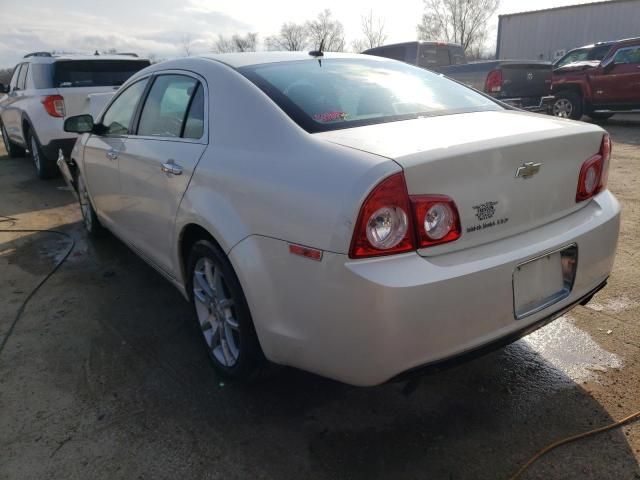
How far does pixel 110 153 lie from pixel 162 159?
1.02 m

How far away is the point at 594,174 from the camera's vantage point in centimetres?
242

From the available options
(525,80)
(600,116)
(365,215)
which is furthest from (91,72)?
(600,116)

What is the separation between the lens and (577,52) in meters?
12.8

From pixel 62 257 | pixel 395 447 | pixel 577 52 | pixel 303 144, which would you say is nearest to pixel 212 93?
pixel 303 144

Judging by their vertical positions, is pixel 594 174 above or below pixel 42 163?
above

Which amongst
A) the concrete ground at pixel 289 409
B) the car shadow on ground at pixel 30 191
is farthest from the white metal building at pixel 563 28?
the concrete ground at pixel 289 409

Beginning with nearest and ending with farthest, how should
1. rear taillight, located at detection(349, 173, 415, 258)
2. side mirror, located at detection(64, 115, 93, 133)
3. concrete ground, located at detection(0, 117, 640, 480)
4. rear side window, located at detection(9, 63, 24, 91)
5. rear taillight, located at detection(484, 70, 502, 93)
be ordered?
rear taillight, located at detection(349, 173, 415, 258) < concrete ground, located at detection(0, 117, 640, 480) < side mirror, located at detection(64, 115, 93, 133) < rear side window, located at detection(9, 63, 24, 91) < rear taillight, located at detection(484, 70, 502, 93)

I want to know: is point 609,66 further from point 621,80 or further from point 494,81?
point 494,81

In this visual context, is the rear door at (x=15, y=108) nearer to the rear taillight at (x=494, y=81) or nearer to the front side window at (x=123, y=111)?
the front side window at (x=123, y=111)

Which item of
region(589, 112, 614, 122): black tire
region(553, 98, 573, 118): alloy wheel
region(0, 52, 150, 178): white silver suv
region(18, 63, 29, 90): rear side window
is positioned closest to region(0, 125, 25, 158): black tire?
region(18, 63, 29, 90): rear side window

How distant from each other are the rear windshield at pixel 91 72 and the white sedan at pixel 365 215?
16.8 feet

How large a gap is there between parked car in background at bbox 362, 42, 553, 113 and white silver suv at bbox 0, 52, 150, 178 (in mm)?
5777

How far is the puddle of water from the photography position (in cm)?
271

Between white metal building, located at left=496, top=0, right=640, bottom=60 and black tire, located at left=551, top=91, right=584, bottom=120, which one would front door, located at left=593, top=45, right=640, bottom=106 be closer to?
black tire, located at left=551, top=91, right=584, bottom=120
